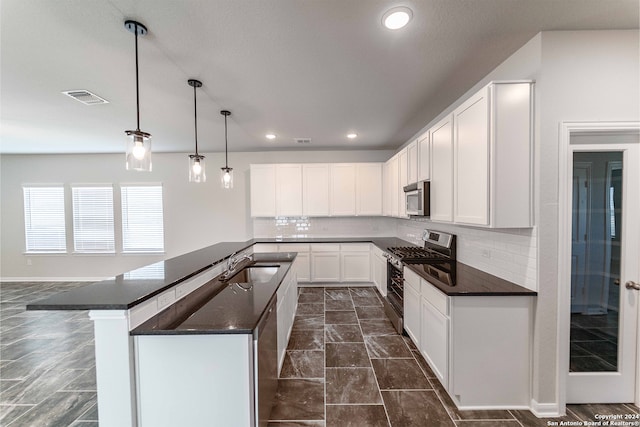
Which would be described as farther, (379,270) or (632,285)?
(379,270)

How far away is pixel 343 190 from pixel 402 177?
135cm

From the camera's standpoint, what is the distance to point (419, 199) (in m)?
2.96

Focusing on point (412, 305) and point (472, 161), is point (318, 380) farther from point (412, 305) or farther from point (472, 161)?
point (472, 161)

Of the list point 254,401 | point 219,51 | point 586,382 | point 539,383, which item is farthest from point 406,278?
point 219,51

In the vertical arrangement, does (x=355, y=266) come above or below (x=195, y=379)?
below

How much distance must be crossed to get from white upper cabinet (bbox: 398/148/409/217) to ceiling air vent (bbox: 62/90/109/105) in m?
3.86

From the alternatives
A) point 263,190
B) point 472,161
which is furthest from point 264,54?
point 263,190

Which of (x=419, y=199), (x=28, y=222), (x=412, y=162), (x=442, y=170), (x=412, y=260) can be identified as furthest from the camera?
(x=28, y=222)

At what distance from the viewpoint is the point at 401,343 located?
109 inches

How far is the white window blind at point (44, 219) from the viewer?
536 centimetres

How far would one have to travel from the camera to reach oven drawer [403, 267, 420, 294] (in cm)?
247

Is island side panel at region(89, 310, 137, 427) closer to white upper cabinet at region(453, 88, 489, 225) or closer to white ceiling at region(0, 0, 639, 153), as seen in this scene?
white ceiling at region(0, 0, 639, 153)

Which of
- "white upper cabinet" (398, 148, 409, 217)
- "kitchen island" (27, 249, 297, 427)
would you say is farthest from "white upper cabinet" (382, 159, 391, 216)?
"kitchen island" (27, 249, 297, 427)

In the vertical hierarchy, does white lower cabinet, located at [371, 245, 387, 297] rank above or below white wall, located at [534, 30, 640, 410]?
below
